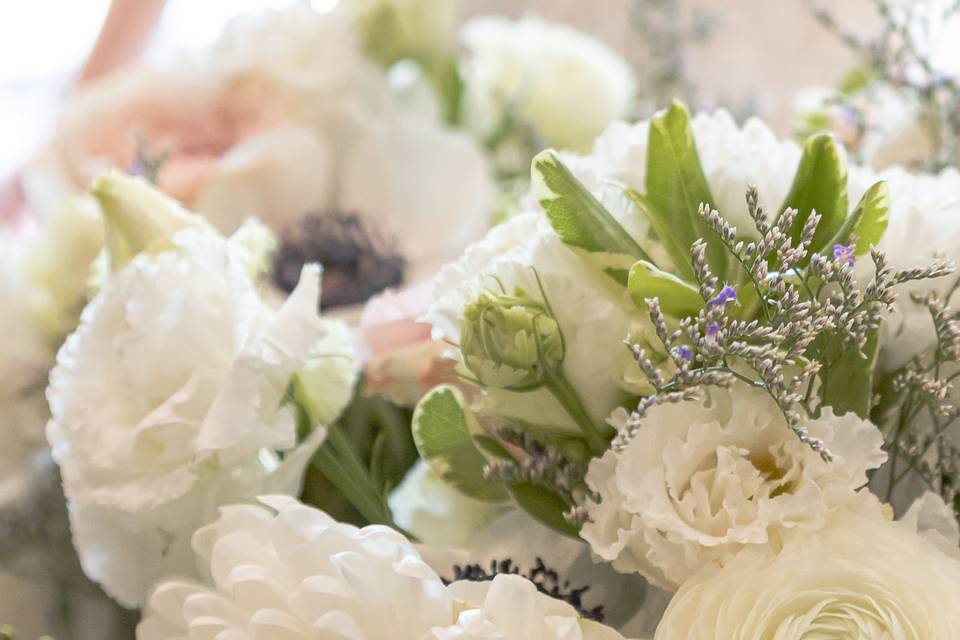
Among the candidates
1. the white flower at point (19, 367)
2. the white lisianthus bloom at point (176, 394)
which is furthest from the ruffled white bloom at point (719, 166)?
the white flower at point (19, 367)

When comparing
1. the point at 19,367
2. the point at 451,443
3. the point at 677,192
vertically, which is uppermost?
the point at 677,192

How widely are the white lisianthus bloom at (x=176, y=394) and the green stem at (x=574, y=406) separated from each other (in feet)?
0.29

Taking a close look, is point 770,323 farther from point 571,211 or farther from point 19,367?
point 19,367

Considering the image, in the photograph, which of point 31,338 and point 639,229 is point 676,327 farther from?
point 31,338

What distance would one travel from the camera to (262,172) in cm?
64

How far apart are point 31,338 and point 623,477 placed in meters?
0.41

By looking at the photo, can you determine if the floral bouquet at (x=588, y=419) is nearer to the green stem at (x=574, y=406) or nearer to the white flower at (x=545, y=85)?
the green stem at (x=574, y=406)

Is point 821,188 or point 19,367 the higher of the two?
point 821,188

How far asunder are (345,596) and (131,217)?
0.18 m

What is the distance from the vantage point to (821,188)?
296 mm

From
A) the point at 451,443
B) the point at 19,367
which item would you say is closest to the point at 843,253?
the point at 451,443

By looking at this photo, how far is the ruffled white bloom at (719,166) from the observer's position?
1.00ft

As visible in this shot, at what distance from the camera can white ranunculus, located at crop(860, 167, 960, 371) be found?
A: 30cm

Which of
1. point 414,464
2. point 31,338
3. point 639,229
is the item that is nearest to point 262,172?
point 31,338
